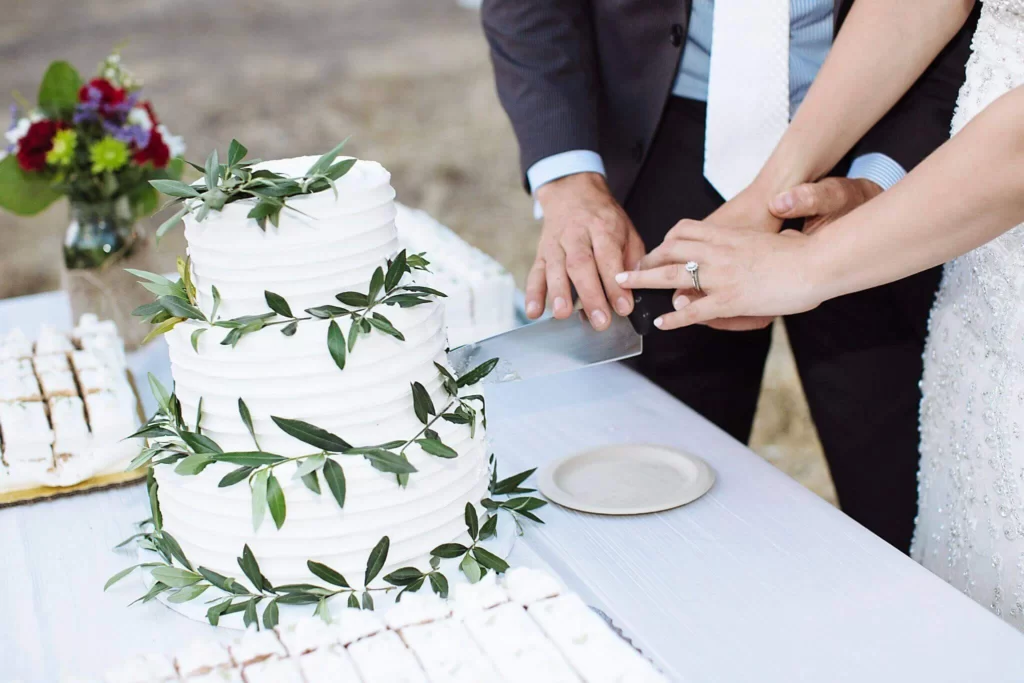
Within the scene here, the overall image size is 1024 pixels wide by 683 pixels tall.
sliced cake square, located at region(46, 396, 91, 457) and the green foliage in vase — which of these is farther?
the green foliage in vase

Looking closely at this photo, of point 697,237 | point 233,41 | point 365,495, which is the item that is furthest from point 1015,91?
point 233,41

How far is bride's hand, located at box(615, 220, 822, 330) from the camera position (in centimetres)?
118

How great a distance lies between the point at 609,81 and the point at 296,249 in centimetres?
104

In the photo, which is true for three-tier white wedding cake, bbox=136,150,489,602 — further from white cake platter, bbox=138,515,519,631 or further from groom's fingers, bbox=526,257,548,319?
groom's fingers, bbox=526,257,548,319

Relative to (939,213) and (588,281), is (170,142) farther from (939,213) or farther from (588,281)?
(939,213)

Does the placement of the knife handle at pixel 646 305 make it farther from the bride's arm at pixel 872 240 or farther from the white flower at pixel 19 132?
the white flower at pixel 19 132

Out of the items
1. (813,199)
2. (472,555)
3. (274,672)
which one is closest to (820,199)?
(813,199)

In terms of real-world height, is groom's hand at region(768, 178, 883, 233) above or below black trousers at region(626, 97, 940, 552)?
above

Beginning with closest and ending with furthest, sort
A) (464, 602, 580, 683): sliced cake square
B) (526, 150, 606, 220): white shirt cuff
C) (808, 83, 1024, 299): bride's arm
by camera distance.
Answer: (464, 602, 580, 683): sliced cake square → (808, 83, 1024, 299): bride's arm → (526, 150, 606, 220): white shirt cuff

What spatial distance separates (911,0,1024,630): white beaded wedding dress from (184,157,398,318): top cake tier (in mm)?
779

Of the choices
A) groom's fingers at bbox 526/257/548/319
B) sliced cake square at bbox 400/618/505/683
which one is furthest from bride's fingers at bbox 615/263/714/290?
sliced cake square at bbox 400/618/505/683

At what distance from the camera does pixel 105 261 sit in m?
1.69

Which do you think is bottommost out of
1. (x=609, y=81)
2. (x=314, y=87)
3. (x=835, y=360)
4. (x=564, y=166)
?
(x=314, y=87)

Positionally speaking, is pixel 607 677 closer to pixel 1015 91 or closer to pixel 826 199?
pixel 1015 91
